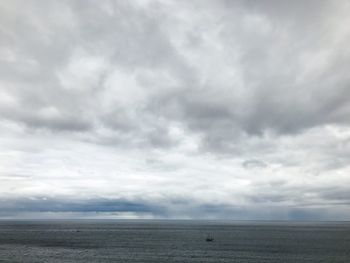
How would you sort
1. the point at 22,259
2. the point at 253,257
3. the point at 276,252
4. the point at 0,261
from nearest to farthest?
the point at 0,261 → the point at 22,259 → the point at 253,257 → the point at 276,252

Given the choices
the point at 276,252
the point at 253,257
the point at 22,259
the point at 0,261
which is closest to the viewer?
the point at 0,261

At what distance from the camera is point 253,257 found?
371 feet

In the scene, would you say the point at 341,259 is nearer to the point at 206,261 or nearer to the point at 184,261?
the point at 206,261

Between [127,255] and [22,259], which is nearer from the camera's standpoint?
[22,259]

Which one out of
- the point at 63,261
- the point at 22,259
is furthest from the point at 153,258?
the point at 22,259

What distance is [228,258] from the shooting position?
361ft

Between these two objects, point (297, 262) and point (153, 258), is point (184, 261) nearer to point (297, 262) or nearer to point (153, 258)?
point (153, 258)

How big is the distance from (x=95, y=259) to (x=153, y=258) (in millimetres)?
18400

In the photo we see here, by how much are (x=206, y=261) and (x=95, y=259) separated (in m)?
35.1

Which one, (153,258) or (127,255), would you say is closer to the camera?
(153,258)

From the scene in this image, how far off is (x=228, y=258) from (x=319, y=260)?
28336mm

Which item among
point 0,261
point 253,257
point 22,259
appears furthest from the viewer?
point 253,257

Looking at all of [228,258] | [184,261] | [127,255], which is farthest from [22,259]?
[228,258]

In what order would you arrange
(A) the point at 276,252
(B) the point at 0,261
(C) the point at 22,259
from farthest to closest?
(A) the point at 276,252 → (C) the point at 22,259 → (B) the point at 0,261
